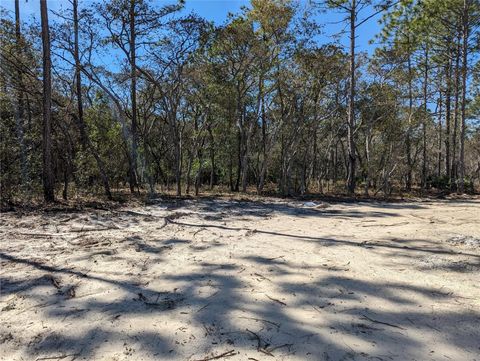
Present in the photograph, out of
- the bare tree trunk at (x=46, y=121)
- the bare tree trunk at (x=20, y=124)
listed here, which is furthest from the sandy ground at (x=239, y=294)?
the bare tree trunk at (x=20, y=124)

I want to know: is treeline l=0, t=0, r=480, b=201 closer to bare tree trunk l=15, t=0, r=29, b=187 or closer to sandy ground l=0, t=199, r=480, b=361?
bare tree trunk l=15, t=0, r=29, b=187

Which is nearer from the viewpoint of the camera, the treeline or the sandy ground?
the sandy ground

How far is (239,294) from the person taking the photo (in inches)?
123

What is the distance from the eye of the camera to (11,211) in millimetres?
7574

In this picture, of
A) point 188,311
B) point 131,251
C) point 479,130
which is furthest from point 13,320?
point 479,130

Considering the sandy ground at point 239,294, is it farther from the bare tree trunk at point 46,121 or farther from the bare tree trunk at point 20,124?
the bare tree trunk at point 20,124

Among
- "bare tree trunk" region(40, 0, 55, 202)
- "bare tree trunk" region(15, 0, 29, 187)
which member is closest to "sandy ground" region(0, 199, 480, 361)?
"bare tree trunk" region(40, 0, 55, 202)

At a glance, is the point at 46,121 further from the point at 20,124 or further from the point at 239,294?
the point at 239,294

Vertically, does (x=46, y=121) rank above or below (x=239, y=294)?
above

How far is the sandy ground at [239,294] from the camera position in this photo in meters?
2.31

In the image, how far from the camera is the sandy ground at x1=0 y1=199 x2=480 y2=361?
231 cm

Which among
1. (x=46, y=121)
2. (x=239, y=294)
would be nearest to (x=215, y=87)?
(x=46, y=121)

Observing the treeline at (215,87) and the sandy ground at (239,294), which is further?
the treeline at (215,87)

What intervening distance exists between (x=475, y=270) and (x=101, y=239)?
4659 mm
